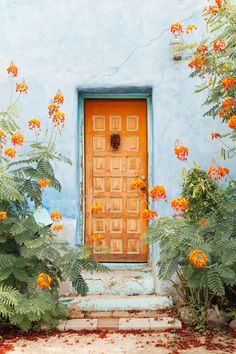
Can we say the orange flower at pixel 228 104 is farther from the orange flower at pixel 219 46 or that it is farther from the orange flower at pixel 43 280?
the orange flower at pixel 43 280

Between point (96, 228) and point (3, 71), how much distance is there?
2472 millimetres

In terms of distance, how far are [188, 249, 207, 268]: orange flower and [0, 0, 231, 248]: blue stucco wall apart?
2.30 metres

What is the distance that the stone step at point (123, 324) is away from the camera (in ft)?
19.9

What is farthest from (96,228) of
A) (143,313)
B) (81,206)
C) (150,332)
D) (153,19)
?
(153,19)

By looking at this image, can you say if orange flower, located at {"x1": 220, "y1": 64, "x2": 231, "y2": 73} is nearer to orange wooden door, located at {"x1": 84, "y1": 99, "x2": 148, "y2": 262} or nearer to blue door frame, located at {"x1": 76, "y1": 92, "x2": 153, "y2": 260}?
blue door frame, located at {"x1": 76, "y1": 92, "x2": 153, "y2": 260}

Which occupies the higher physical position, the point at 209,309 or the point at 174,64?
the point at 174,64

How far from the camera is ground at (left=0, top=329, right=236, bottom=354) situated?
17.6ft

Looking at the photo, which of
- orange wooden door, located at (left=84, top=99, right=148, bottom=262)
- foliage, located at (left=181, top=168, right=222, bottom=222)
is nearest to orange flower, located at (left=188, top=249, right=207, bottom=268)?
foliage, located at (left=181, top=168, right=222, bottom=222)

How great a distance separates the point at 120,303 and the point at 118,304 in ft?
0.09

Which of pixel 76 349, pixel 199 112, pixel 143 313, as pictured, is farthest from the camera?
pixel 199 112

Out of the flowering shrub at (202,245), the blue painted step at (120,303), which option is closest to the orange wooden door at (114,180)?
the blue painted step at (120,303)

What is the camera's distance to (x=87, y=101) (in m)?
7.57

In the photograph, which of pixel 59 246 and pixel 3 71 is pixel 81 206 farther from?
pixel 3 71

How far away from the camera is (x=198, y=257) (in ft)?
16.1
